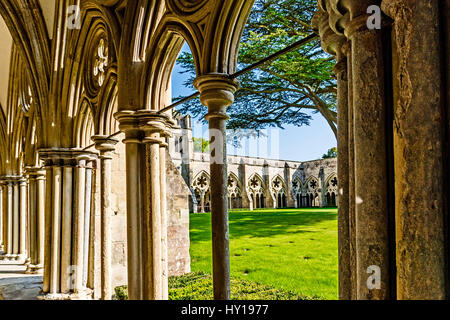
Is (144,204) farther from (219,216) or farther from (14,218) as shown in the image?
(14,218)

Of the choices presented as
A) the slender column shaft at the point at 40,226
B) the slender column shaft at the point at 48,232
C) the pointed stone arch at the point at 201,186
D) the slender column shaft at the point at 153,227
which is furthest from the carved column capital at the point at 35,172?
the pointed stone arch at the point at 201,186

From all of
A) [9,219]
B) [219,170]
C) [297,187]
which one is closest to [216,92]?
[219,170]

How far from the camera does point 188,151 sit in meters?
22.5

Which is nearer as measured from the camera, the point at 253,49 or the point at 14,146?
the point at 253,49

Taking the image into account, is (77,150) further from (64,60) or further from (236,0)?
(236,0)

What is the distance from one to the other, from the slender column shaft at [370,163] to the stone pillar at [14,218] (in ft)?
26.4

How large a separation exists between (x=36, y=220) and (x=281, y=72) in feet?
16.4

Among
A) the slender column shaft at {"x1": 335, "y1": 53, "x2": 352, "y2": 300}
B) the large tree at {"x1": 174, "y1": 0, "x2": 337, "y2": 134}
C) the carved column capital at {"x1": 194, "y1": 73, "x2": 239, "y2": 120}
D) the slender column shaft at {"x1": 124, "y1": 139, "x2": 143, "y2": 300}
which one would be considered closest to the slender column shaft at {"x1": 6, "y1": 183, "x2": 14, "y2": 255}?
the large tree at {"x1": 174, "y1": 0, "x2": 337, "y2": 134}

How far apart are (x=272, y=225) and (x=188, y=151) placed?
11.6m

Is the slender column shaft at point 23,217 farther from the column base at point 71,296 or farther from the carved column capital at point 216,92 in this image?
the carved column capital at point 216,92

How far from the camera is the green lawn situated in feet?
21.0

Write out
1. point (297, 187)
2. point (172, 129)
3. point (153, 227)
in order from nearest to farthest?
point (153, 227)
point (172, 129)
point (297, 187)

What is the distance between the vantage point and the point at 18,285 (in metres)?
5.18

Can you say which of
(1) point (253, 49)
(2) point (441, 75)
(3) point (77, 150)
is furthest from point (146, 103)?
(1) point (253, 49)
